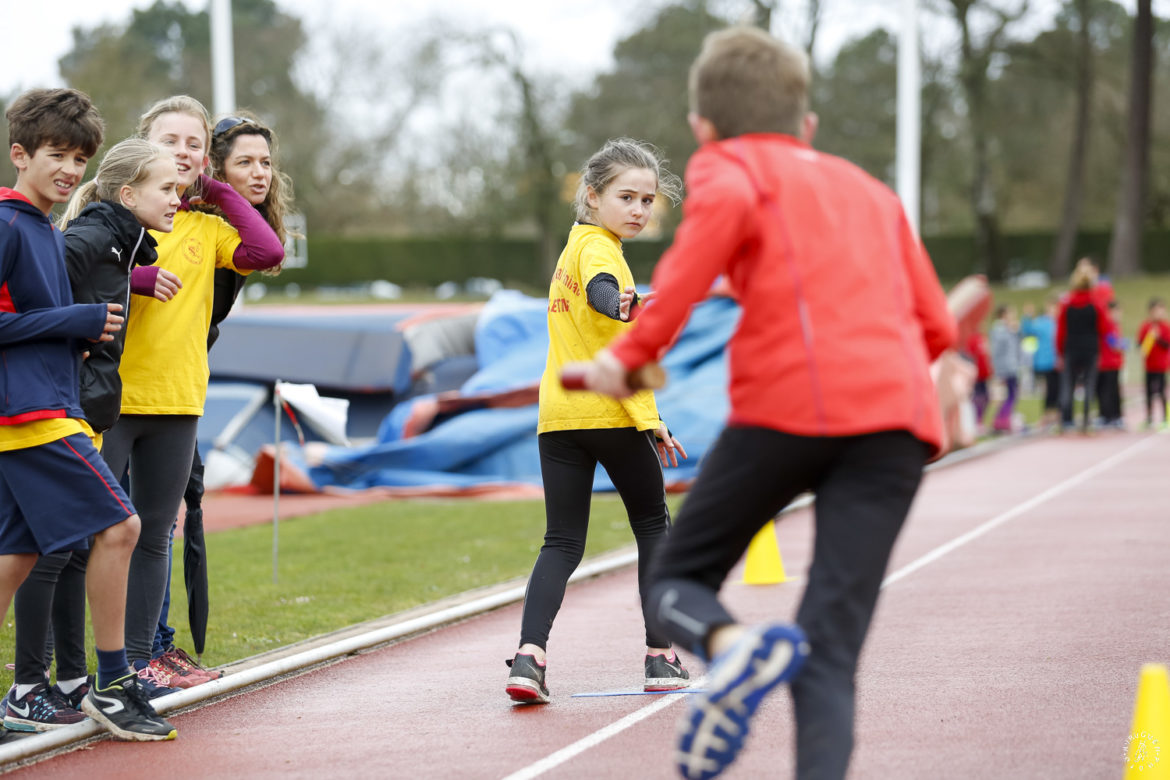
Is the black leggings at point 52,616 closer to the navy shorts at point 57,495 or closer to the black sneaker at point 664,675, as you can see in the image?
the navy shorts at point 57,495

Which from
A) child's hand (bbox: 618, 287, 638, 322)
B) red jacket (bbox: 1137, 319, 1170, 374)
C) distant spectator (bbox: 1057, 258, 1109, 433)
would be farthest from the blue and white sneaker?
red jacket (bbox: 1137, 319, 1170, 374)

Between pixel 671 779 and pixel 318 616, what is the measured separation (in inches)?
147

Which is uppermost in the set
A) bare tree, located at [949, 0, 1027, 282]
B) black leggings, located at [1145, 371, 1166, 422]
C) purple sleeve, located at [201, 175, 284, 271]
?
bare tree, located at [949, 0, 1027, 282]

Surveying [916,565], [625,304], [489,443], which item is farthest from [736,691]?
[489,443]

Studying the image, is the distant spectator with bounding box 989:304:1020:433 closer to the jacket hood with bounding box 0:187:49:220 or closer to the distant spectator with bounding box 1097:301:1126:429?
the distant spectator with bounding box 1097:301:1126:429

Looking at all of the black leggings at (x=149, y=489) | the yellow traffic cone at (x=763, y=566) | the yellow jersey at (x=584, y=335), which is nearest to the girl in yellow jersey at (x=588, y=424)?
the yellow jersey at (x=584, y=335)

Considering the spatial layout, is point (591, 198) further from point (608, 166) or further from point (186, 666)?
point (186, 666)

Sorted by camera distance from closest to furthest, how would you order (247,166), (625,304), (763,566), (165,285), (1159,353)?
(625,304) → (165,285) → (247,166) → (763,566) → (1159,353)

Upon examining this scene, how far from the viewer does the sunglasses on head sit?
18.1ft

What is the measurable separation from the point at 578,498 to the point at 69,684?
1.94m

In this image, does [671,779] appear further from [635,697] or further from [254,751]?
[254,751]

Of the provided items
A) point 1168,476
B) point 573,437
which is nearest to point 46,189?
point 573,437

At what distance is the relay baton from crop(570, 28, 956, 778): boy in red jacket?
0.07 ft

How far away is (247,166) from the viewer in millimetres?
5500
